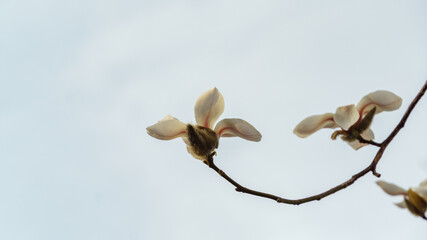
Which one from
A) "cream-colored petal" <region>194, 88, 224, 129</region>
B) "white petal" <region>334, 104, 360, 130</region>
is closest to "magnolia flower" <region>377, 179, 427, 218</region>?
→ "white petal" <region>334, 104, 360, 130</region>

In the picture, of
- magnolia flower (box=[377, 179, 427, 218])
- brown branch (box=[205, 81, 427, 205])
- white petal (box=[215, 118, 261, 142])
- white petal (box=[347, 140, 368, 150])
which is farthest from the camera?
white petal (box=[347, 140, 368, 150])

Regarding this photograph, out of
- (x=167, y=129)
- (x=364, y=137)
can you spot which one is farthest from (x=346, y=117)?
(x=167, y=129)

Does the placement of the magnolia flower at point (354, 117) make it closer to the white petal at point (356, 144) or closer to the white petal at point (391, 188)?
the white petal at point (356, 144)

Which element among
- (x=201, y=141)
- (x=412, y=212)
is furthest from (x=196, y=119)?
(x=412, y=212)

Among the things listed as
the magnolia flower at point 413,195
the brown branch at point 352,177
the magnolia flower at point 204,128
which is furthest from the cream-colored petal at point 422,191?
the magnolia flower at point 204,128

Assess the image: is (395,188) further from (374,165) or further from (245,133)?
(245,133)

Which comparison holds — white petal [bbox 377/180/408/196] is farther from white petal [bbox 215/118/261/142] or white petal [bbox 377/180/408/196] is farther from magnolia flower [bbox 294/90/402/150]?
white petal [bbox 215/118/261/142]
